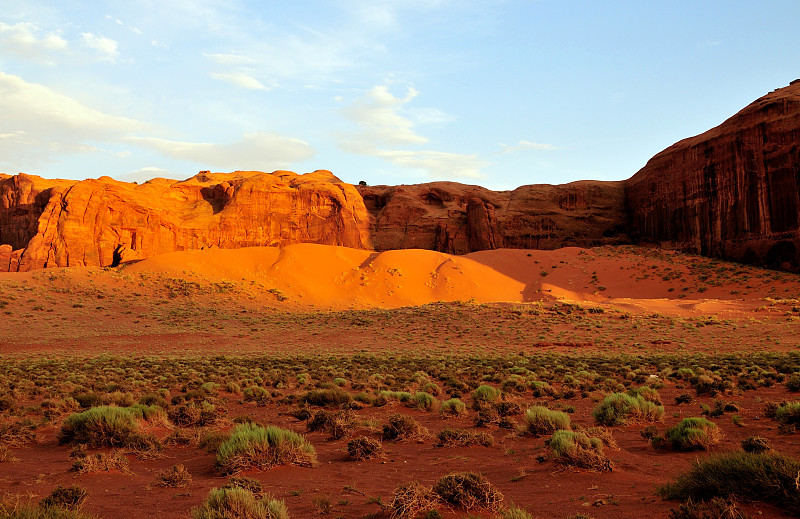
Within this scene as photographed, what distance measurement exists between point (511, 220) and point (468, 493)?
63.0m

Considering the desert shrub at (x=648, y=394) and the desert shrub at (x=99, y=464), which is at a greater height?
the desert shrub at (x=99, y=464)

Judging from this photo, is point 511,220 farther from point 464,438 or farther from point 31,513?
point 31,513

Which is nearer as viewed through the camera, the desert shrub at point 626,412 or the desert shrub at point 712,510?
the desert shrub at point 712,510

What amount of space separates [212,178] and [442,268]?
106 feet

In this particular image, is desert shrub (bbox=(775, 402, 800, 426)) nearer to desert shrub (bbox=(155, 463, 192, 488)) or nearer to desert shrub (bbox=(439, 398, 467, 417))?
desert shrub (bbox=(439, 398, 467, 417))

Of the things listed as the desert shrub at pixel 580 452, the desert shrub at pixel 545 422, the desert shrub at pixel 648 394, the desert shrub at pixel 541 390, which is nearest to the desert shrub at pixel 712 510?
the desert shrub at pixel 580 452

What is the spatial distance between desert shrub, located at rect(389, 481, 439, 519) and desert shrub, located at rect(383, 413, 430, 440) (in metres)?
4.21

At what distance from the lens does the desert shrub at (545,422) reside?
33.2ft

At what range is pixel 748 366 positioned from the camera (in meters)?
19.2

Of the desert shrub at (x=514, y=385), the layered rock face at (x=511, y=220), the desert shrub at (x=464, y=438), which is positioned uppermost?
the layered rock face at (x=511, y=220)

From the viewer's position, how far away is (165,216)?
187ft

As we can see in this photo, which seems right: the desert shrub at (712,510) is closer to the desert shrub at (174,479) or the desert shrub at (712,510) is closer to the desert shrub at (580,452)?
the desert shrub at (580,452)

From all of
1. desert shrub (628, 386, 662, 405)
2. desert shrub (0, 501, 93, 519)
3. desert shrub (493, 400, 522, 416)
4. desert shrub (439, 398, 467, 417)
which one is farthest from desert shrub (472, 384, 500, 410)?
desert shrub (0, 501, 93, 519)

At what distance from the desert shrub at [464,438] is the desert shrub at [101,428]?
5.60 meters
